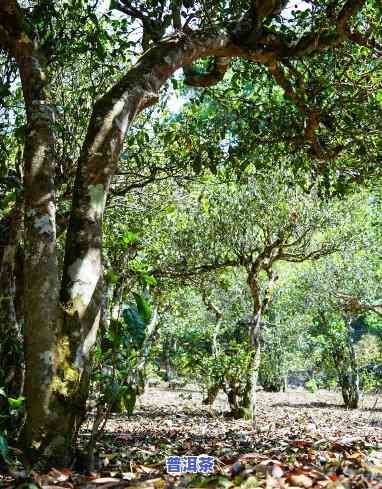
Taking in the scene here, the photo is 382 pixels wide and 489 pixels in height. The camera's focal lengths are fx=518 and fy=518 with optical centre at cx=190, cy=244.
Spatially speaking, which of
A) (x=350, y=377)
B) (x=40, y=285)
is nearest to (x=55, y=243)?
(x=40, y=285)

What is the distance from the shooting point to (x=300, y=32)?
621 cm

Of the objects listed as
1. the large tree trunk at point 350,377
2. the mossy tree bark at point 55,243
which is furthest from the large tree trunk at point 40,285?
the large tree trunk at point 350,377

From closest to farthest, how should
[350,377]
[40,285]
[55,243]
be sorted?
[40,285]
[55,243]
[350,377]

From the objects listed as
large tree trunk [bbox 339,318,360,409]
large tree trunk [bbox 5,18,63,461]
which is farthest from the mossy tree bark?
large tree trunk [bbox 339,318,360,409]

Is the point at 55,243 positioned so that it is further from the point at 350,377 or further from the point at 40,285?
the point at 350,377

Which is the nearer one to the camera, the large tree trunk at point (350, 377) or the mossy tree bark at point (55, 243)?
the mossy tree bark at point (55, 243)

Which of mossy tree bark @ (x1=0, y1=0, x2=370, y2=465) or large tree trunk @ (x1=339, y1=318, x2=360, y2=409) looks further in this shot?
large tree trunk @ (x1=339, y1=318, x2=360, y2=409)

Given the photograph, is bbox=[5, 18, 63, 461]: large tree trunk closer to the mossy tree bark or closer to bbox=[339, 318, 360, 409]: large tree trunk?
the mossy tree bark

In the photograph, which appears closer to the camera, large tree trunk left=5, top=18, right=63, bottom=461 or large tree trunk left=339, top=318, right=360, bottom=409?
large tree trunk left=5, top=18, right=63, bottom=461

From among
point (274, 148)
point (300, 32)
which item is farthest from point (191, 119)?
point (300, 32)

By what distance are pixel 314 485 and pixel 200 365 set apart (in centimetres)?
1127

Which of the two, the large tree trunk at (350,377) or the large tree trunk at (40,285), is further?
the large tree trunk at (350,377)

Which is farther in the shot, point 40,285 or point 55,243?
point 55,243

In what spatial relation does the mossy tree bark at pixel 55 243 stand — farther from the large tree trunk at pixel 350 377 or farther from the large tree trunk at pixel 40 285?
the large tree trunk at pixel 350 377
